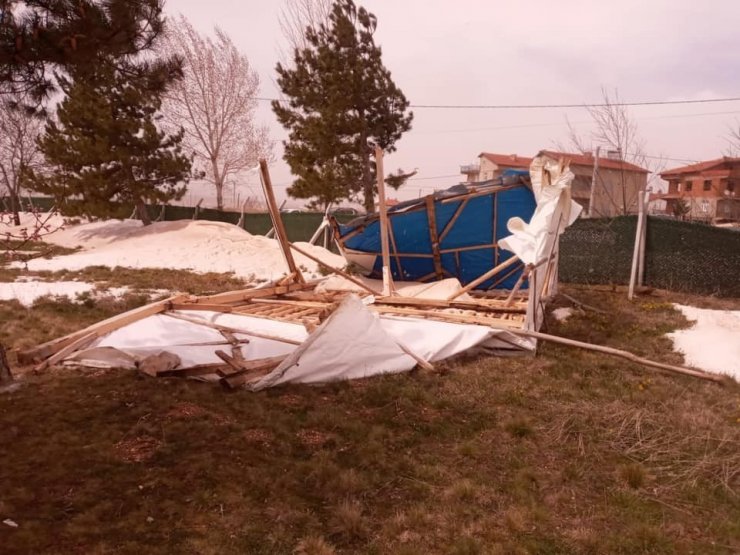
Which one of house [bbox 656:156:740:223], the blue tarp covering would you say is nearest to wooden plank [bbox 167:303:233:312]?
the blue tarp covering

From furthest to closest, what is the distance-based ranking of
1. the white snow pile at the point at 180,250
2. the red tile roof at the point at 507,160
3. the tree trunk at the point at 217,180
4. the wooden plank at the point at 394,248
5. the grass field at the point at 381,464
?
the red tile roof at the point at 507,160
the tree trunk at the point at 217,180
the white snow pile at the point at 180,250
the wooden plank at the point at 394,248
the grass field at the point at 381,464

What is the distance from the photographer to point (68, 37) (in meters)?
3.56

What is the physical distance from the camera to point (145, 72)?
429cm

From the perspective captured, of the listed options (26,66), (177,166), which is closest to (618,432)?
(26,66)

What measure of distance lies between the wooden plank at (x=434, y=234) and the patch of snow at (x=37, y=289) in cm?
635

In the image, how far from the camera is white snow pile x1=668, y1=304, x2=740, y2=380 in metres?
5.39

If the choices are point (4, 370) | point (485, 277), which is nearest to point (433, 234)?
point (485, 277)

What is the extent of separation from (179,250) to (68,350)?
12094mm

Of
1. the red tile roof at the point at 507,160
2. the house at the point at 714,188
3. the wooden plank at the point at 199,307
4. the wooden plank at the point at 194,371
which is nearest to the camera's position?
the wooden plank at the point at 194,371

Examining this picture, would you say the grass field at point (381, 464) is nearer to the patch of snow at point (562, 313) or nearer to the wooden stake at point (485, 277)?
the wooden stake at point (485, 277)

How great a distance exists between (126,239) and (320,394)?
55.7 feet

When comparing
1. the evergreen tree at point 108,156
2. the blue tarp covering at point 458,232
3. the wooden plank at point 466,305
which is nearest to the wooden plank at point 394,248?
the blue tarp covering at point 458,232

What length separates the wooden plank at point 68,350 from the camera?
484 cm

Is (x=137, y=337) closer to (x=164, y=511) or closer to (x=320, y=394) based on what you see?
(x=320, y=394)
